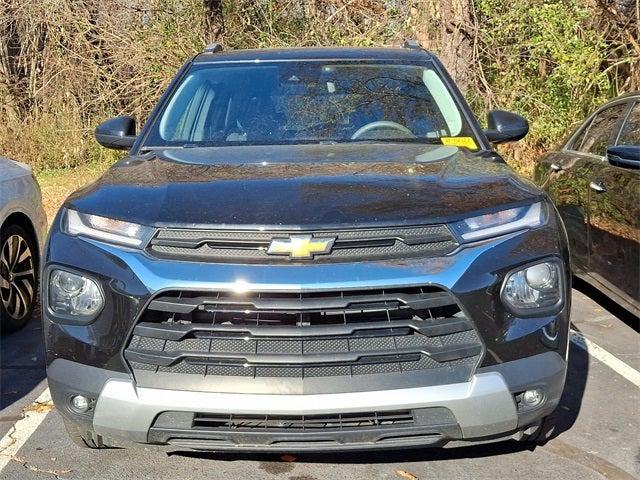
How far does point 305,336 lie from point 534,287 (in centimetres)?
85

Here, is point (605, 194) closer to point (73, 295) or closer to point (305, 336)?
point (305, 336)

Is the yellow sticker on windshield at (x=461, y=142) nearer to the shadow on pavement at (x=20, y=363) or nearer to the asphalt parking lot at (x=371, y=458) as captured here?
the asphalt parking lot at (x=371, y=458)

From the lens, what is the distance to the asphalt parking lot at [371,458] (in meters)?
3.26

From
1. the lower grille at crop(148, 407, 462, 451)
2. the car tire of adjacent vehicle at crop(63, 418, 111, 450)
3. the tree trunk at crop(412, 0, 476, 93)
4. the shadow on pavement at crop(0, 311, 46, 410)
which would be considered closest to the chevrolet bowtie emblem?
the lower grille at crop(148, 407, 462, 451)

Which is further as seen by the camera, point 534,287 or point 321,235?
point 534,287

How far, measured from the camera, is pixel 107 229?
2.80 m

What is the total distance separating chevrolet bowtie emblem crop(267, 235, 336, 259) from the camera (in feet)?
8.68

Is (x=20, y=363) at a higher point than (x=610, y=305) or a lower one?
higher

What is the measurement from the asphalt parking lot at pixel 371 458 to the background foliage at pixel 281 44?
7050 mm

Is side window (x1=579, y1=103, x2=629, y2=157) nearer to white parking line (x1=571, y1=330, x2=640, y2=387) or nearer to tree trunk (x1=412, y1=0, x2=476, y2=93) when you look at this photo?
white parking line (x1=571, y1=330, x2=640, y2=387)

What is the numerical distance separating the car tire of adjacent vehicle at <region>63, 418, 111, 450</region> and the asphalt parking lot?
0.47 ft

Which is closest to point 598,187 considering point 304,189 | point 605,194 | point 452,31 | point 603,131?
point 605,194

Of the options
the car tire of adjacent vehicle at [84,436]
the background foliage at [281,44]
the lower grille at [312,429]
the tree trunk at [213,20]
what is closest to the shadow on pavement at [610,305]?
the lower grille at [312,429]

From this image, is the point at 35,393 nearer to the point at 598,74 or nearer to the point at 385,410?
the point at 385,410
